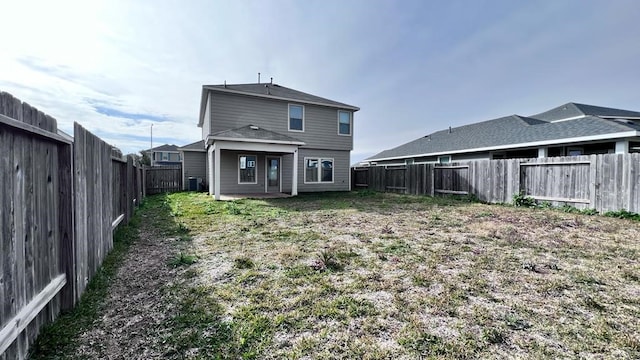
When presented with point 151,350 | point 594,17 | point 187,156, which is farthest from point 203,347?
point 187,156

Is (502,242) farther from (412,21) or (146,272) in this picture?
(412,21)

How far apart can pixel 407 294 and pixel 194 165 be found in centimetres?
1635

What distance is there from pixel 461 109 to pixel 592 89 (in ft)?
27.6

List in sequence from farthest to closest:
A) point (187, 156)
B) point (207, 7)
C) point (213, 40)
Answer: point (187, 156) < point (213, 40) < point (207, 7)

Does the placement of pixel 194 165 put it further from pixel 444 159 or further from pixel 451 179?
pixel 444 159

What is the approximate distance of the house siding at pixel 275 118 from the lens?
1316cm

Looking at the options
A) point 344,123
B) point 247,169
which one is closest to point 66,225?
point 247,169

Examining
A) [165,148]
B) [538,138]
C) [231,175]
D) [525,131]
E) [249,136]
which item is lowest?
[231,175]

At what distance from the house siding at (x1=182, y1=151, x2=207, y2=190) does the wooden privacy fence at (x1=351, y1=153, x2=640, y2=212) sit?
11.7 m

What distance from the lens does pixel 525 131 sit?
1502 centimetres

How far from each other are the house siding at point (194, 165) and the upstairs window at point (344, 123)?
8229 mm

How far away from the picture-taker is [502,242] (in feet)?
16.6

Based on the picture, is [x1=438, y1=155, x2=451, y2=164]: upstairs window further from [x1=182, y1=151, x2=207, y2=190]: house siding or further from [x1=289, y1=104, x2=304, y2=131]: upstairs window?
[x1=182, y1=151, x2=207, y2=190]: house siding

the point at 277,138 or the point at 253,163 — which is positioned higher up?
the point at 277,138
